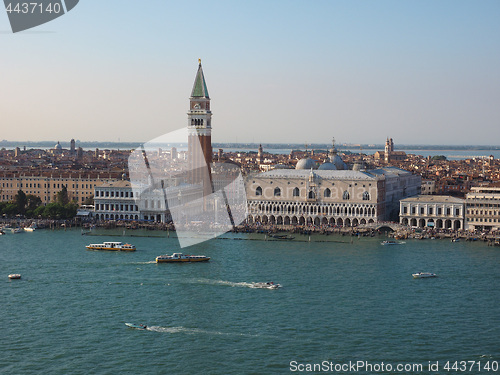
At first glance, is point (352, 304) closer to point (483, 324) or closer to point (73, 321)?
point (483, 324)

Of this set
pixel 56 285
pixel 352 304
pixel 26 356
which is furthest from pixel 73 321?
pixel 352 304

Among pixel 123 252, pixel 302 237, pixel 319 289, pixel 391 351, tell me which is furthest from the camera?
pixel 302 237

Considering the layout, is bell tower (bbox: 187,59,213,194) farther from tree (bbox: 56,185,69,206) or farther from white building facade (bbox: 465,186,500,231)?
white building facade (bbox: 465,186,500,231)

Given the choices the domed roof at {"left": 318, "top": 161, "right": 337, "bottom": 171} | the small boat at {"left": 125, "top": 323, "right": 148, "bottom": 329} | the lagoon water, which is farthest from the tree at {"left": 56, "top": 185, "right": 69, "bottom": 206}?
the small boat at {"left": 125, "top": 323, "right": 148, "bottom": 329}

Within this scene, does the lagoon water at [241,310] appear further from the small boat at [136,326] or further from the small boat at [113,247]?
the small boat at [113,247]

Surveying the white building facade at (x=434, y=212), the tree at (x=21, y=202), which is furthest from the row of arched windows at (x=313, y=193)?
the tree at (x=21, y=202)
